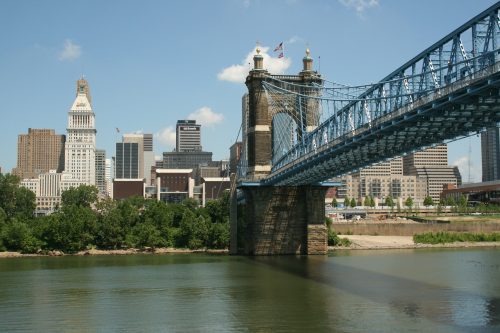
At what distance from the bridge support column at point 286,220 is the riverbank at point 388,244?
8357 mm

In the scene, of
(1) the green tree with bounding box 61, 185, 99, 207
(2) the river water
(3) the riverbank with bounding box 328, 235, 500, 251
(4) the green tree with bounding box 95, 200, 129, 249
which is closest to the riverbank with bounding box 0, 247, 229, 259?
(4) the green tree with bounding box 95, 200, 129, 249

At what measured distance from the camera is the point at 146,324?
30375 mm

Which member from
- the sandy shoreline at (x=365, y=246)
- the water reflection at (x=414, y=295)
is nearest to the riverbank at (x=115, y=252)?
the sandy shoreline at (x=365, y=246)

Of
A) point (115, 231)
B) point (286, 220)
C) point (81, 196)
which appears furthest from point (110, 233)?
point (81, 196)

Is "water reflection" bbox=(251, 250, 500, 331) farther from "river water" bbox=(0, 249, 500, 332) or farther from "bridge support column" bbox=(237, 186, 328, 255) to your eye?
"bridge support column" bbox=(237, 186, 328, 255)

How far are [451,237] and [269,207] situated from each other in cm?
3235

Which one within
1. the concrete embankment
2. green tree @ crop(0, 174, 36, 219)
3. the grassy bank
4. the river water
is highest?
green tree @ crop(0, 174, 36, 219)

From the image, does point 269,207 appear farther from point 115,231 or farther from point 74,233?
point 74,233

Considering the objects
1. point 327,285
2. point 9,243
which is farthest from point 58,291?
point 9,243

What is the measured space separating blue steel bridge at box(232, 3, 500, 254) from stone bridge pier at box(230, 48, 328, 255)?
0.12m

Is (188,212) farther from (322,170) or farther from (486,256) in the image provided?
(486,256)

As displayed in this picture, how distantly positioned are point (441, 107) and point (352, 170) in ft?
78.5

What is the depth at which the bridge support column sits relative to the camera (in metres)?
67.3

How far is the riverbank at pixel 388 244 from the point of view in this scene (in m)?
79.3
